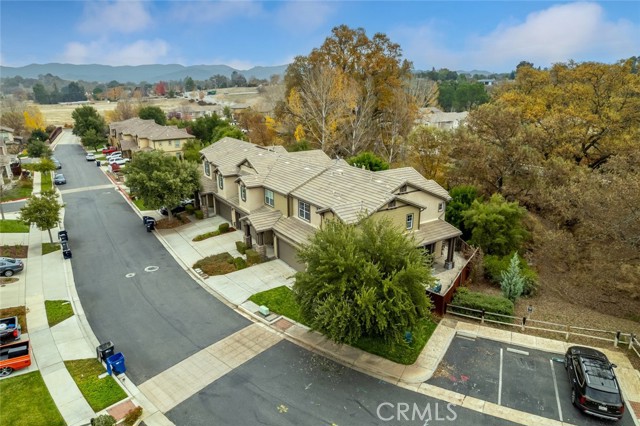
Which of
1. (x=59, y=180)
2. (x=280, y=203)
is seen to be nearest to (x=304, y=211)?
(x=280, y=203)

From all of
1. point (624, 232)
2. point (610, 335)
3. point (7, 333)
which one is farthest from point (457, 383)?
point (7, 333)

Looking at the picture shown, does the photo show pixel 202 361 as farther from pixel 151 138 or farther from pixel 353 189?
pixel 151 138

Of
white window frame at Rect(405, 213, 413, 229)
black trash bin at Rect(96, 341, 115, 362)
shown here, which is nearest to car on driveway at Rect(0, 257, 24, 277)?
black trash bin at Rect(96, 341, 115, 362)

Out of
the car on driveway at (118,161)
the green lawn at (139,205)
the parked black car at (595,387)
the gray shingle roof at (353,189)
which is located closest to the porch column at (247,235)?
the gray shingle roof at (353,189)

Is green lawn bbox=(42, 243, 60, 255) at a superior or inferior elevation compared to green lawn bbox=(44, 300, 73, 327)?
superior

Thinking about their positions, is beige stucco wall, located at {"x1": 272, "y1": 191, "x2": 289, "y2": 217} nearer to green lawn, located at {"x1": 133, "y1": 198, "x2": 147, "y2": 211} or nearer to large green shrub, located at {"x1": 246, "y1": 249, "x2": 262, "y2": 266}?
large green shrub, located at {"x1": 246, "y1": 249, "x2": 262, "y2": 266}

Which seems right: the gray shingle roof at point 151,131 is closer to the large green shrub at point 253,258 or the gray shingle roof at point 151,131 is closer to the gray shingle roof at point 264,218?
the gray shingle roof at point 264,218
